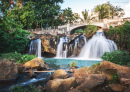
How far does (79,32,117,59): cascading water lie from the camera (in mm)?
16969

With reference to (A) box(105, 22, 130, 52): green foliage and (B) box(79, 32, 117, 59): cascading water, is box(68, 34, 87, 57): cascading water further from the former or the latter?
(A) box(105, 22, 130, 52): green foliage

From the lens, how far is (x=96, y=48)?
58.5 ft

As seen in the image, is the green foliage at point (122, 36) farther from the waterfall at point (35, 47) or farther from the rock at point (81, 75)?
the waterfall at point (35, 47)

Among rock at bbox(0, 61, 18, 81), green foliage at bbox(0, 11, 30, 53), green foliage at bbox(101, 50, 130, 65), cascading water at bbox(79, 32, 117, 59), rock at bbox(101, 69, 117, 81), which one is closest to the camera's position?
rock at bbox(101, 69, 117, 81)

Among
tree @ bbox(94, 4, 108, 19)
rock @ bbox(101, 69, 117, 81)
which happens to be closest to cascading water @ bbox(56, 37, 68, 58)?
rock @ bbox(101, 69, 117, 81)

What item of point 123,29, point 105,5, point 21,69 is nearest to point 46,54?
point 21,69

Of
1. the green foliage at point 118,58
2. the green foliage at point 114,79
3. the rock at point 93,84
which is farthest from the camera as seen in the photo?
→ the green foliage at point 118,58

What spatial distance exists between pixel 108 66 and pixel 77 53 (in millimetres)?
13706

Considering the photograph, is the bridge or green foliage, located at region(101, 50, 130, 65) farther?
the bridge

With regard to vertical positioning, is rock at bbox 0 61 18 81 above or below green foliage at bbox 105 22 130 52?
below

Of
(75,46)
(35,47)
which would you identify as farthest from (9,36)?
(75,46)

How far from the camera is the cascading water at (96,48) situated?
16969mm

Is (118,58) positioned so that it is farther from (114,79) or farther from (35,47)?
(35,47)

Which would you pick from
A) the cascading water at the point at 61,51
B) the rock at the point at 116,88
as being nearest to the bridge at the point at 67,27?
the cascading water at the point at 61,51
